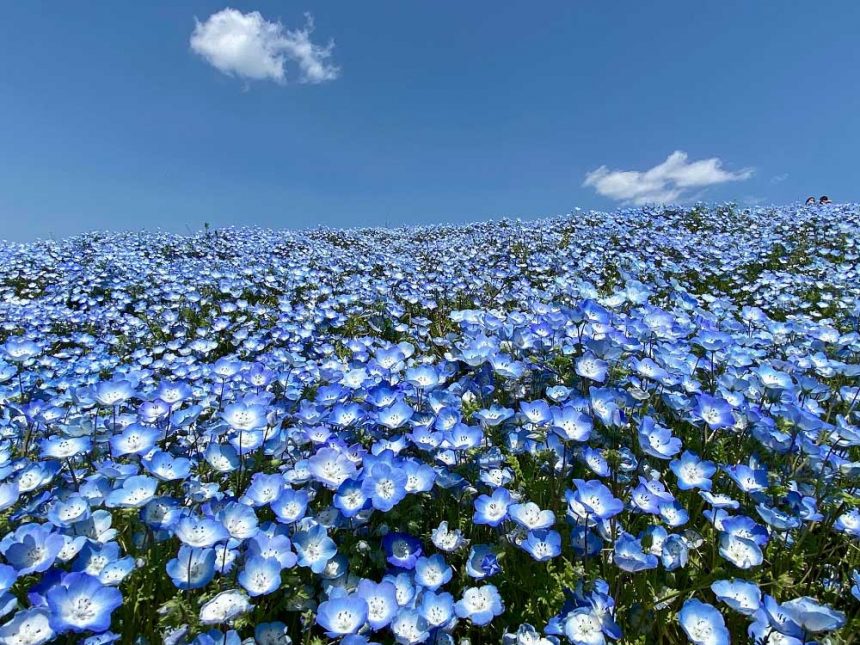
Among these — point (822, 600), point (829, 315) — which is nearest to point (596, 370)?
point (822, 600)

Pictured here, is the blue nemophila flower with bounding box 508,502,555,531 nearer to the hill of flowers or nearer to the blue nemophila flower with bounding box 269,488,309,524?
the hill of flowers

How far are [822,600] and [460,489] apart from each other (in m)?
1.54

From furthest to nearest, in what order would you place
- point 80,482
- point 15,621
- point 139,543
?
point 80,482 < point 139,543 < point 15,621

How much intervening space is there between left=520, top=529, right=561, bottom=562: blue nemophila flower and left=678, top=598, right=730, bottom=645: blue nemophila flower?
17.7 inches

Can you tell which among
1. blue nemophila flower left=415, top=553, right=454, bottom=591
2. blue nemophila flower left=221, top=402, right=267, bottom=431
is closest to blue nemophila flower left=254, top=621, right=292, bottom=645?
blue nemophila flower left=415, top=553, right=454, bottom=591

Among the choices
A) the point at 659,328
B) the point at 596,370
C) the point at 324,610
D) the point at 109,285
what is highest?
the point at 109,285

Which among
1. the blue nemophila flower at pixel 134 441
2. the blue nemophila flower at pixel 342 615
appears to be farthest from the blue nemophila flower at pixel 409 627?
the blue nemophila flower at pixel 134 441

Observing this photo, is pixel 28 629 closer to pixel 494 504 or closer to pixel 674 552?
pixel 494 504

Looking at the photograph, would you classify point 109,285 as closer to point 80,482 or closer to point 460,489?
point 80,482

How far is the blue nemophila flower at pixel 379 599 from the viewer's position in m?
1.82

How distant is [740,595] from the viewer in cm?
184

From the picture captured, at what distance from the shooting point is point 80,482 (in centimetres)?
247

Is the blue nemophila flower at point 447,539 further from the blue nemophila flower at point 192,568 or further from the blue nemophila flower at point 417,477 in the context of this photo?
the blue nemophila flower at point 192,568

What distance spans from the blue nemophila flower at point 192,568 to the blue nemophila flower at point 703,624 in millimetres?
A: 1590
